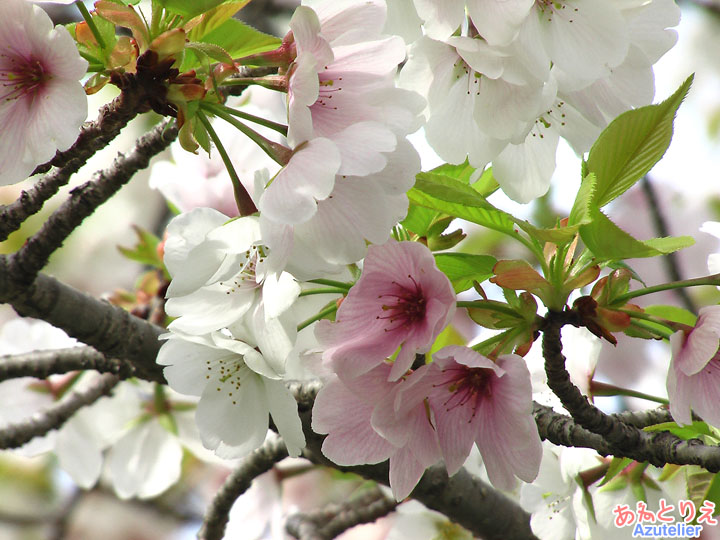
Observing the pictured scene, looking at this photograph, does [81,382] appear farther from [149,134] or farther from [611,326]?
[611,326]

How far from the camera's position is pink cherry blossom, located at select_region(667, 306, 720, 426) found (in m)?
0.92

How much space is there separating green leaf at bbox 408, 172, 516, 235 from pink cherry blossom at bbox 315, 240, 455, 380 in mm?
64

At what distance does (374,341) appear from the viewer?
0.87 metres

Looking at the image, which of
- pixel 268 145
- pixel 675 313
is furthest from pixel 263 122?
pixel 675 313

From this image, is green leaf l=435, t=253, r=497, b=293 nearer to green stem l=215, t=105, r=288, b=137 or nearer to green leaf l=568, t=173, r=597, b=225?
green leaf l=568, t=173, r=597, b=225

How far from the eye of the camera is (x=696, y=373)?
0.93 meters

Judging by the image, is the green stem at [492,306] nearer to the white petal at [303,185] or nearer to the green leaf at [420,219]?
the green leaf at [420,219]

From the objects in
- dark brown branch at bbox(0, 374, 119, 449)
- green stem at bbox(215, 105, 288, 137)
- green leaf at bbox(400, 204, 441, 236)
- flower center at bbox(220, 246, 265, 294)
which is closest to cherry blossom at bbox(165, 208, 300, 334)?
flower center at bbox(220, 246, 265, 294)

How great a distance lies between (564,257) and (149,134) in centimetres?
61

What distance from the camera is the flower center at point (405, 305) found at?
0.88 metres

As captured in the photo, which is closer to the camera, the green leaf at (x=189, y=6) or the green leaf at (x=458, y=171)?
the green leaf at (x=189, y=6)

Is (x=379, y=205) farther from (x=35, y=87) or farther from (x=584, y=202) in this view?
(x=35, y=87)

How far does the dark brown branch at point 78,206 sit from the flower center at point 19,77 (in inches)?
11.2

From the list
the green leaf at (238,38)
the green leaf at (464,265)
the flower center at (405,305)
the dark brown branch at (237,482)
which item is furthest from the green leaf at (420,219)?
the dark brown branch at (237,482)
